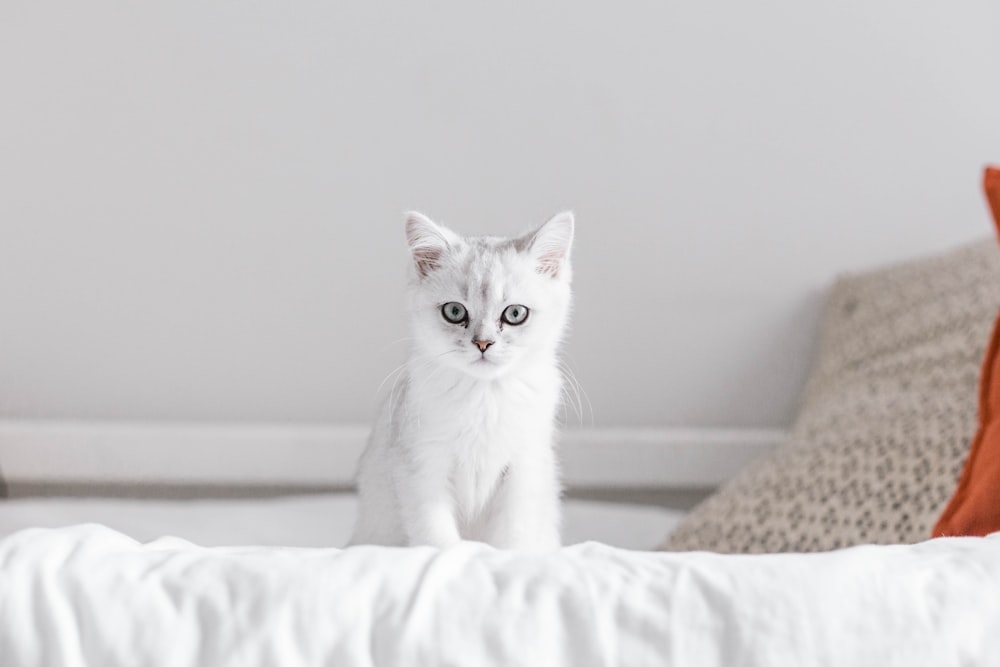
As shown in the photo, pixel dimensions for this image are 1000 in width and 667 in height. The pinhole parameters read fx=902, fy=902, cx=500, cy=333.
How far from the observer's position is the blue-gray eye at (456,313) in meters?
0.75

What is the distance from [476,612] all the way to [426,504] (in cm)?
25

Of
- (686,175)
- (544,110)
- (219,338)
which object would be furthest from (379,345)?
(686,175)

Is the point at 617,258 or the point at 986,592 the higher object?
the point at 986,592

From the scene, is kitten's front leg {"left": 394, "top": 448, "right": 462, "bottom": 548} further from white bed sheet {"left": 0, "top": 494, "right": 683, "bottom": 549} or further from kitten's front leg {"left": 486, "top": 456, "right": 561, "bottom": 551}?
white bed sheet {"left": 0, "top": 494, "right": 683, "bottom": 549}

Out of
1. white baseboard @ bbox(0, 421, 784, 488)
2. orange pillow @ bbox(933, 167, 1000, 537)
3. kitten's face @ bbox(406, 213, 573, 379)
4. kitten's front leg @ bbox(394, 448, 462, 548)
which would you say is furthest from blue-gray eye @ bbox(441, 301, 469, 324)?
white baseboard @ bbox(0, 421, 784, 488)

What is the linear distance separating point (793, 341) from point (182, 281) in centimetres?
117

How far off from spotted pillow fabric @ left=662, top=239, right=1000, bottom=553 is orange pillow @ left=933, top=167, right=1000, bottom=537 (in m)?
0.15

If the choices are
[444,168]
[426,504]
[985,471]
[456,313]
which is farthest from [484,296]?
[444,168]

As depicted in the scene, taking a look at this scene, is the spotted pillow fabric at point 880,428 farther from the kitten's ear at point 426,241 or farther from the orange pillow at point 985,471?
the kitten's ear at point 426,241

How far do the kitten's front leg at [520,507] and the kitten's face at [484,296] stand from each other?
3.4 inches

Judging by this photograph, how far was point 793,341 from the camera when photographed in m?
1.75

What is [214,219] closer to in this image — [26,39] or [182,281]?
[182,281]

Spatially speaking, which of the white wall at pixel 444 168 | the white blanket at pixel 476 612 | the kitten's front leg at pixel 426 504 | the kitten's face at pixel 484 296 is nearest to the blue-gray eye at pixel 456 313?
the kitten's face at pixel 484 296

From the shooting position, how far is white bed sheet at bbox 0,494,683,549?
132 cm
